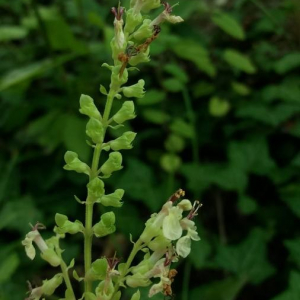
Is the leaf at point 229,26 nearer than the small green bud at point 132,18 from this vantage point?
No

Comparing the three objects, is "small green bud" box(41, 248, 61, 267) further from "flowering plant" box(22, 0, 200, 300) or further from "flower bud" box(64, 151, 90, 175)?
"flower bud" box(64, 151, 90, 175)

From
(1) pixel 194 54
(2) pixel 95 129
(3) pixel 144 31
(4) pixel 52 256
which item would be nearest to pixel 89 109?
(2) pixel 95 129

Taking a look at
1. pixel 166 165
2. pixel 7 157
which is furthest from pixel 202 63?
pixel 7 157

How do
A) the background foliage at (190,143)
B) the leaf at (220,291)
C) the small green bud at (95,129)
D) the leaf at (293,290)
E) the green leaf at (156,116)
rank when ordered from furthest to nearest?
the green leaf at (156,116) → the background foliage at (190,143) → the leaf at (220,291) → the leaf at (293,290) → the small green bud at (95,129)

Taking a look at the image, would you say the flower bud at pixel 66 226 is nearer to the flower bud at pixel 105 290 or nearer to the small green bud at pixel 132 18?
the flower bud at pixel 105 290

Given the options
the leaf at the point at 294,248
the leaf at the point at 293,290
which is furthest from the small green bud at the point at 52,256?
the leaf at the point at 294,248

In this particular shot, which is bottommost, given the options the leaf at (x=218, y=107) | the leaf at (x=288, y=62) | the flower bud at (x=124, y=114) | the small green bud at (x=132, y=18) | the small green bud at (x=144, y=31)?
the leaf at (x=218, y=107)

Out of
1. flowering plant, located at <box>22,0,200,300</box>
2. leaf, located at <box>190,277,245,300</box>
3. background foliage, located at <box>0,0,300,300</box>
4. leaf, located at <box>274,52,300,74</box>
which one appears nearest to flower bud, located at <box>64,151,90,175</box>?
flowering plant, located at <box>22,0,200,300</box>

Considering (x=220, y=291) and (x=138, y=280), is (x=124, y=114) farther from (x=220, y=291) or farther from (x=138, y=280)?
(x=220, y=291)
